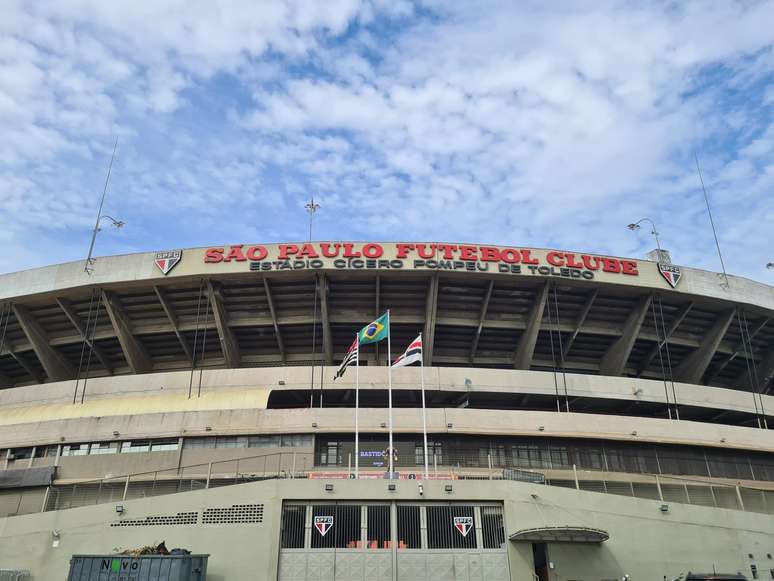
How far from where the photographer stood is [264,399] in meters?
40.2

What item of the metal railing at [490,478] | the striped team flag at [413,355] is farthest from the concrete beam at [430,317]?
the metal railing at [490,478]

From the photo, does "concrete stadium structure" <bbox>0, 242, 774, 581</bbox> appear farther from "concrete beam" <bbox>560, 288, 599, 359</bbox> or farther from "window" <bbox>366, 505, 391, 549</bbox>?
"concrete beam" <bbox>560, 288, 599, 359</bbox>

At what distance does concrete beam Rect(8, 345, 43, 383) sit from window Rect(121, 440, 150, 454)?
719 inches

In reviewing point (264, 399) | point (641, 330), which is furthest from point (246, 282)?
point (641, 330)

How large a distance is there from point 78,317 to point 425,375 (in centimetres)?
2749

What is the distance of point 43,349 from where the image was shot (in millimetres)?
48688

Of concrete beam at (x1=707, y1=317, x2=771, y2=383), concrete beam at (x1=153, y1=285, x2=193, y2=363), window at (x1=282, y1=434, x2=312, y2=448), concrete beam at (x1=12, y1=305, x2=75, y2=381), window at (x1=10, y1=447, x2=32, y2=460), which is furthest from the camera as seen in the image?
concrete beam at (x1=707, y1=317, x2=771, y2=383)

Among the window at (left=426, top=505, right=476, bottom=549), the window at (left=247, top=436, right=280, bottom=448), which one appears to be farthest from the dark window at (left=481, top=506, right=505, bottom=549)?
the window at (left=247, top=436, right=280, bottom=448)

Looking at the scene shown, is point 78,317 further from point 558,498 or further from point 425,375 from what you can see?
point 558,498

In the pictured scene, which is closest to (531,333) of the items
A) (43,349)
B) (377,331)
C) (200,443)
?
(377,331)

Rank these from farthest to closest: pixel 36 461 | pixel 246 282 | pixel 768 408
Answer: pixel 768 408 → pixel 246 282 → pixel 36 461

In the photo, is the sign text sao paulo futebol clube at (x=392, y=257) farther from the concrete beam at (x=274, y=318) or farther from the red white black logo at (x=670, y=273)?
the red white black logo at (x=670, y=273)

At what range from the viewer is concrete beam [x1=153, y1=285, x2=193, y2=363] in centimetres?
4522

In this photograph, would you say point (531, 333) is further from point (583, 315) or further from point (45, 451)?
point (45, 451)
